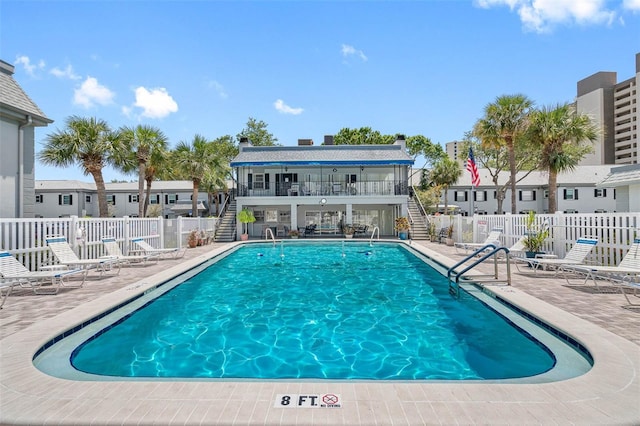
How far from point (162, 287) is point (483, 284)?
26.9ft

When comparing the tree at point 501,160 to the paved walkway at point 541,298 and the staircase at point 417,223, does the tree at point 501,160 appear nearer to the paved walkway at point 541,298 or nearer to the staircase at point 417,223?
the staircase at point 417,223

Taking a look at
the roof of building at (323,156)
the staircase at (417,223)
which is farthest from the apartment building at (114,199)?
the staircase at (417,223)

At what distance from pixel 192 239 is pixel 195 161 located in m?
10.9

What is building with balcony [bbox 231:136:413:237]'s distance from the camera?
26688 mm

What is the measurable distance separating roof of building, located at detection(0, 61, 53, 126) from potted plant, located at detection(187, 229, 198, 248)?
29.3ft

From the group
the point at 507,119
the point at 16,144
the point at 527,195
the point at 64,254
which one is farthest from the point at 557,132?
the point at 16,144

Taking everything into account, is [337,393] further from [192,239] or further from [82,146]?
[82,146]

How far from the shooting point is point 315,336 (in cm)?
620

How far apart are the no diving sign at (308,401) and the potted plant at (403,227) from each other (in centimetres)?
2214

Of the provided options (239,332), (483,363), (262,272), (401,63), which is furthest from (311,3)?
(483,363)

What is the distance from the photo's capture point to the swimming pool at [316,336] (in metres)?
4.82

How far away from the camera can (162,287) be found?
370 inches

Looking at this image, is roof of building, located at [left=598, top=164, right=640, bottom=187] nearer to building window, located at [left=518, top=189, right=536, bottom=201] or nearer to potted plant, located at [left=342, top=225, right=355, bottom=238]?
potted plant, located at [left=342, top=225, right=355, bottom=238]

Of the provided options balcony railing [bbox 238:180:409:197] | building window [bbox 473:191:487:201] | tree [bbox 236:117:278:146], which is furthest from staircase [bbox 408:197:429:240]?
tree [bbox 236:117:278:146]
